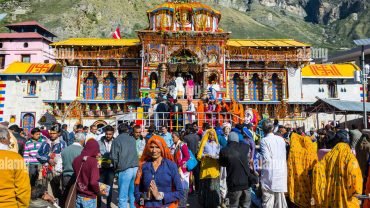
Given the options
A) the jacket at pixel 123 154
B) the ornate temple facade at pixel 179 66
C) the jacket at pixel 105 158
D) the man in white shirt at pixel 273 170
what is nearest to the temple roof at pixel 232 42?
the ornate temple facade at pixel 179 66

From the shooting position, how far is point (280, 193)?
6.26 meters

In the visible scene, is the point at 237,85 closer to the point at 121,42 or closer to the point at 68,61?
the point at 121,42

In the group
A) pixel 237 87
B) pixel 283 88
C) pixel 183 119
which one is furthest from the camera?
pixel 237 87

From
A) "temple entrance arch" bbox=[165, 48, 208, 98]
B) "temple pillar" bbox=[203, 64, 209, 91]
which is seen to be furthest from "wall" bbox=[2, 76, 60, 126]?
"temple pillar" bbox=[203, 64, 209, 91]

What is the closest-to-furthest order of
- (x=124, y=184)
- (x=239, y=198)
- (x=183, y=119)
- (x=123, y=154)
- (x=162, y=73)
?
(x=239, y=198)
(x=123, y=154)
(x=124, y=184)
(x=183, y=119)
(x=162, y=73)

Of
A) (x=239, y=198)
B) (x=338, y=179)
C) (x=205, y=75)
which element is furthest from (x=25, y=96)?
(x=338, y=179)

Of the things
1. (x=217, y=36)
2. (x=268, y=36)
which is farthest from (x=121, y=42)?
(x=268, y=36)

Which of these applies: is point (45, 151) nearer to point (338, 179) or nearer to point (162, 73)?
point (338, 179)

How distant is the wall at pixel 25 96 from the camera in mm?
28344

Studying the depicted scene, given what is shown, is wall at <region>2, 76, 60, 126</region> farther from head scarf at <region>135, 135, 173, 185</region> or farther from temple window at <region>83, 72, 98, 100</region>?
head scarf at <region>135, 135, 173, 185</region>

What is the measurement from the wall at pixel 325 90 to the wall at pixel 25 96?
23656 millimetres

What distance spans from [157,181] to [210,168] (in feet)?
12.0

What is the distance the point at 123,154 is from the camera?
22.0 feet

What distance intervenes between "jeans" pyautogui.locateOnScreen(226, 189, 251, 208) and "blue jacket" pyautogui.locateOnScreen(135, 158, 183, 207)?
7.55ft
